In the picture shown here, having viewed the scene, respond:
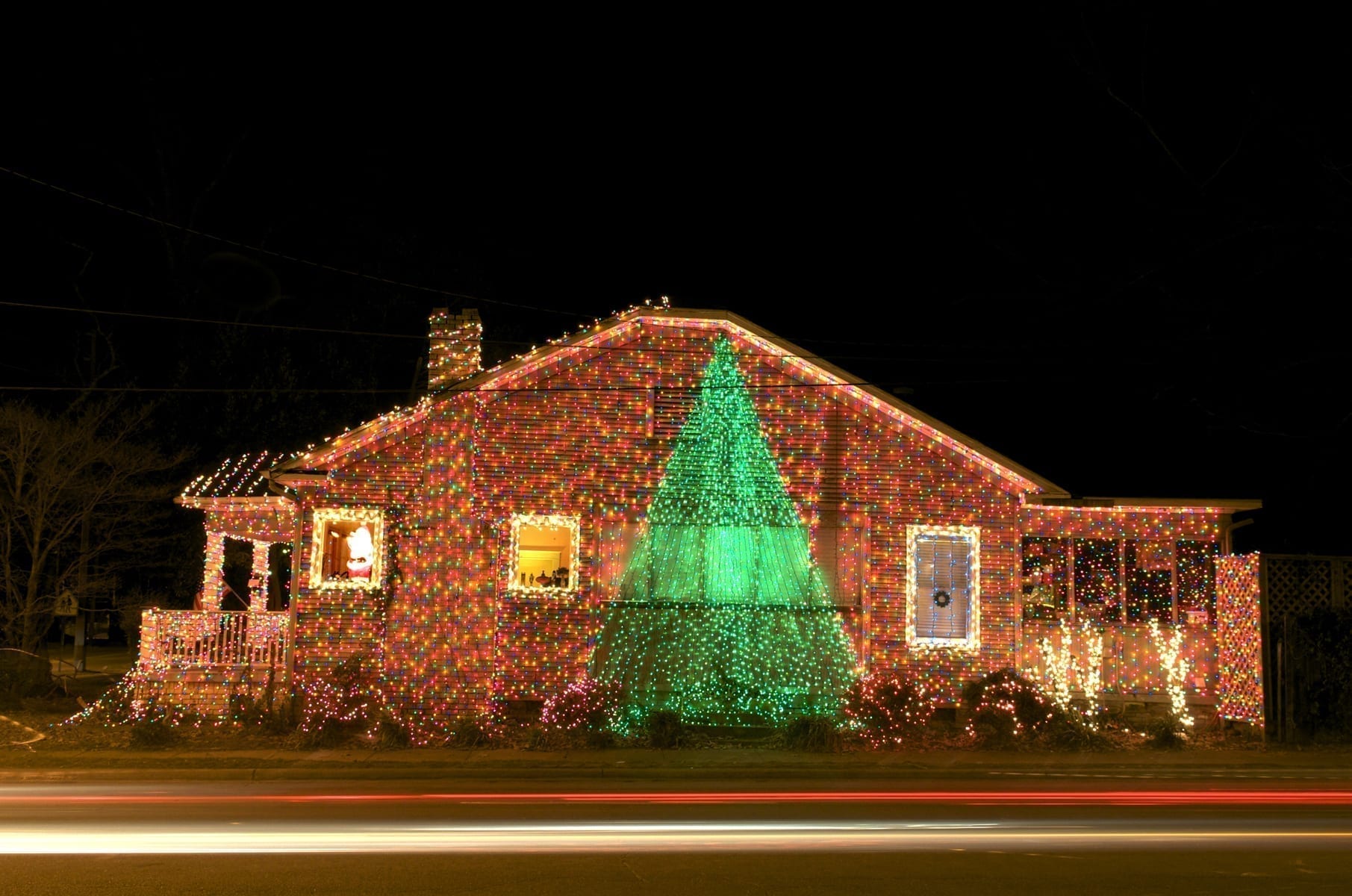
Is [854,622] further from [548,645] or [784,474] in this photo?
[548,645]

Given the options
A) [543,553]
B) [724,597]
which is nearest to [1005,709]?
[724,597]

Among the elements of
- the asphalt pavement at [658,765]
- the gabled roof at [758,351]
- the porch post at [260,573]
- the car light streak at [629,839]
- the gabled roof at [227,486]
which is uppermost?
the gabled roof at [758,351]

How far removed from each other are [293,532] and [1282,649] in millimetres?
14734

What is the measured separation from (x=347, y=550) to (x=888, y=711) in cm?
833

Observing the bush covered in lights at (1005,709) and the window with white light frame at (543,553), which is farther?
the window with white light frame at (543,553)

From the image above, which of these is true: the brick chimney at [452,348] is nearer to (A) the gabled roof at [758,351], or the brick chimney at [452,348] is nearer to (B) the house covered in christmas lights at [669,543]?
(B) the house covered in christmas lights at [669,543]

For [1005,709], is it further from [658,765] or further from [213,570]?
[213,570]

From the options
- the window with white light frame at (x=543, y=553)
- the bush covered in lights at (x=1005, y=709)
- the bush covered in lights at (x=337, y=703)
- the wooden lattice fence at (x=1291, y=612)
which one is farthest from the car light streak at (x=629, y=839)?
the window with white light frame at (x=543, y=553)

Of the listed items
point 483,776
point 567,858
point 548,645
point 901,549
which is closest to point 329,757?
point 483,776

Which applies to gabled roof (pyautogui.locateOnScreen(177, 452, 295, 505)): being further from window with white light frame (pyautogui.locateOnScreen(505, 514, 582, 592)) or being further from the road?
the road

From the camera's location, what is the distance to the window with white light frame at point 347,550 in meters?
17.5

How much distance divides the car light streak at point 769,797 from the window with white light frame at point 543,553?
17.7ft

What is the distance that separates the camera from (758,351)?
718 inches

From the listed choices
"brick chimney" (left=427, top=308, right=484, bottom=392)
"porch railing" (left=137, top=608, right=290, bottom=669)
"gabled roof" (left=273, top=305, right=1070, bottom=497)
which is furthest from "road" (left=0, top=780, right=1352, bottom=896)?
"brick chimney" (left=427, top=308, right=484, bottom=392)
